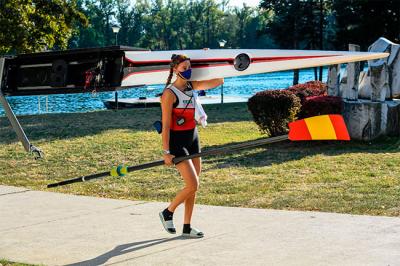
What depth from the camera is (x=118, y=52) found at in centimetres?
614

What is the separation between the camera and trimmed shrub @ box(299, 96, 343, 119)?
14180 mm

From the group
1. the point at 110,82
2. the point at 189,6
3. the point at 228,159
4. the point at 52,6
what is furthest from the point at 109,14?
the point at 110,82

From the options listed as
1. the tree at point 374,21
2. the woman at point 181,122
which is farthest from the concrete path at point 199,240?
the tree at point 374,21

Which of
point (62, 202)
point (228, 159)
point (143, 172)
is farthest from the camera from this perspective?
point (228, 159)

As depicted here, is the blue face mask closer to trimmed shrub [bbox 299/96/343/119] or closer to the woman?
the woman

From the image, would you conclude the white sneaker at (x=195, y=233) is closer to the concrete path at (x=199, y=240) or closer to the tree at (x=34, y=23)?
the concrete path at (x=199, y=240)

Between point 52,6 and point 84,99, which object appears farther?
point 84,99

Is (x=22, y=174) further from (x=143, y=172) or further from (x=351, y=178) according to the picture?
(x=351, y=178)

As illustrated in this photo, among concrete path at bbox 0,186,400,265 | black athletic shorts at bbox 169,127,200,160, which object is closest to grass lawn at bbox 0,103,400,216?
concrete path at bbox 0,186,400,265

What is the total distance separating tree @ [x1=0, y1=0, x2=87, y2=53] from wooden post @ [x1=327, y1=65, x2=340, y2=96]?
39.5ft

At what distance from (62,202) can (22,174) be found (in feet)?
10.1

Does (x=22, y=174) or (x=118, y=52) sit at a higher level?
(x=118, y=52)

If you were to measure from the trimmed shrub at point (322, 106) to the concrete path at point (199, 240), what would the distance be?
6.43 metres

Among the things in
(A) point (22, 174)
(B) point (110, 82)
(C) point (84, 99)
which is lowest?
(C) point (84, 99)
